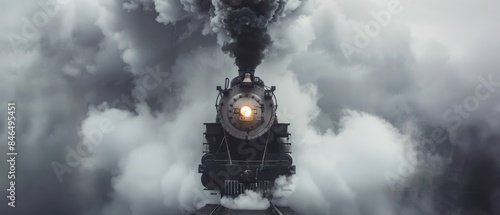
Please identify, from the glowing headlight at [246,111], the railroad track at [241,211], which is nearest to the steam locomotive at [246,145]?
the glowing headlight at [246,111]

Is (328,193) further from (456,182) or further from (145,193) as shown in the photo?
(145,193)

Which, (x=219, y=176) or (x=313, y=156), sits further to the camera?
(x=313, y=156)

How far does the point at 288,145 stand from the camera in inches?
571

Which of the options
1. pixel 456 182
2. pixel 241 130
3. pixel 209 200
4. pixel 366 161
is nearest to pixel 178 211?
pixel 209 200

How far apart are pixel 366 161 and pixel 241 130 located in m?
7.64

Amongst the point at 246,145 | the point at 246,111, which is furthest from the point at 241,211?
the point at 246,111

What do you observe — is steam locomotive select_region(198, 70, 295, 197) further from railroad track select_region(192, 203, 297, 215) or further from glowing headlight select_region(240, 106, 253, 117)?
railroad track select_region(192, 203, 297, 215)

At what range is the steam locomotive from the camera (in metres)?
12.6

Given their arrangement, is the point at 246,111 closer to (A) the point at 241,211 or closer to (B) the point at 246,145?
(B) the point at 246,145

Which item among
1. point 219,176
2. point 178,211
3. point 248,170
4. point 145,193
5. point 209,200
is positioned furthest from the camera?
point 145,193

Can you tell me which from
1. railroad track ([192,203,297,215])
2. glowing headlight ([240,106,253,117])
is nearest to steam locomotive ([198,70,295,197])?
glowing headlight ([240,106,253,117])

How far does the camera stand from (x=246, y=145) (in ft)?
44.2

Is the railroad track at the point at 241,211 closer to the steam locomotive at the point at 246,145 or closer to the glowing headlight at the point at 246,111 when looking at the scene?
the steam locomotive at the point at 246,145

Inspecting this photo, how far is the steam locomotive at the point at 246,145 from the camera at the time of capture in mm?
12633
